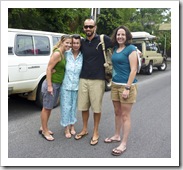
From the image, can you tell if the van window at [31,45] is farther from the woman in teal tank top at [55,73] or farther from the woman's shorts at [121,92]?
the woman's shorts at [121,92]

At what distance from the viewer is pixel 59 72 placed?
3.46 metres

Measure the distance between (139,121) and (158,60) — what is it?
808 centimetres

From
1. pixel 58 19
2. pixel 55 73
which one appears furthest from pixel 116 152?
pixel 58 19

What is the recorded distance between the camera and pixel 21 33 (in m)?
4.52

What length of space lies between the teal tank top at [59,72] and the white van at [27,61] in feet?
3.94

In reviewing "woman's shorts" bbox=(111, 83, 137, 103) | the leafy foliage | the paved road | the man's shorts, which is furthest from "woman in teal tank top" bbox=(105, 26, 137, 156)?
the leafy foliage

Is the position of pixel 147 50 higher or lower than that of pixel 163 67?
higher

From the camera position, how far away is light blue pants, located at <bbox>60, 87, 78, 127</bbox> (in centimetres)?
359

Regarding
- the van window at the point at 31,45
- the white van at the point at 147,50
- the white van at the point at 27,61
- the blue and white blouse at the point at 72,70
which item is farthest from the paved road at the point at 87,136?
the white van at the point at 147,50

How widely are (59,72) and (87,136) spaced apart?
1206 millimetres

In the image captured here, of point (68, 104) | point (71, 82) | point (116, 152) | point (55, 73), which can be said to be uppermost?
point (55, 73)

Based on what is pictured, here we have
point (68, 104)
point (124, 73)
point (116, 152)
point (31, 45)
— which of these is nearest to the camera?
point (124, 73)

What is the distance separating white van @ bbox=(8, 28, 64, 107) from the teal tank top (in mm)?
1201

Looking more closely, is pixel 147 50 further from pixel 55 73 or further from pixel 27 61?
pixel 55 73
